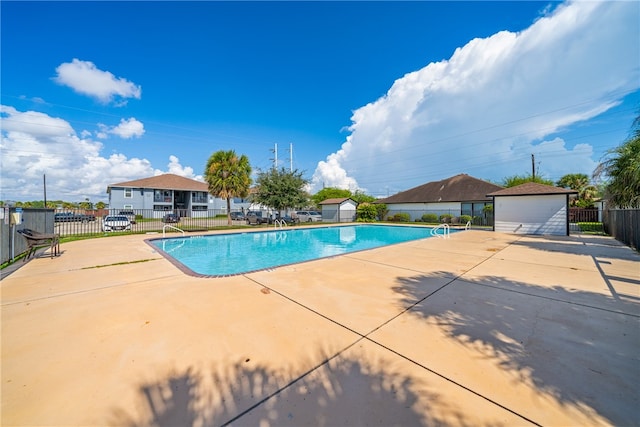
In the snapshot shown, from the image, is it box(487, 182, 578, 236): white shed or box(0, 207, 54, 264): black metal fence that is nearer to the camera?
box(0, 207, 54, 264): black metal fence

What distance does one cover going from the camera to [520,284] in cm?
480

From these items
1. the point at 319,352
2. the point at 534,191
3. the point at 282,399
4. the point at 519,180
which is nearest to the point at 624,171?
the point at 534,191

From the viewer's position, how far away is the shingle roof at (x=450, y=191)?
939 inches

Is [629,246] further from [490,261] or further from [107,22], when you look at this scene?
[107,22]

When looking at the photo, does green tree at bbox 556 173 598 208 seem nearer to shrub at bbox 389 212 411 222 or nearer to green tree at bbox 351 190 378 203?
shrub at bbox 389 212 411 222

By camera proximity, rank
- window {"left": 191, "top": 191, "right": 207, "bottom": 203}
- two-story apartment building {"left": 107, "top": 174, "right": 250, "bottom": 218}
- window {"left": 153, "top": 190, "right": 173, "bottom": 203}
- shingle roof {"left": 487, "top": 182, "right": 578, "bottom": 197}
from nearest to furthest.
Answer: shingle roof {"left": 487, "top": 182, "right": 578, "bottom": 197} → two-story apartment building {"left": 107, "top": 174, "right": 250, "bottom": 218} → window {"left": 153, "top": 190, "right": 173, "bottom": 203} → window {"left": 191, "top": 191, "right": 207, "bottom": 203}

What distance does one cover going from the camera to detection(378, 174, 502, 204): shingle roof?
2384cm

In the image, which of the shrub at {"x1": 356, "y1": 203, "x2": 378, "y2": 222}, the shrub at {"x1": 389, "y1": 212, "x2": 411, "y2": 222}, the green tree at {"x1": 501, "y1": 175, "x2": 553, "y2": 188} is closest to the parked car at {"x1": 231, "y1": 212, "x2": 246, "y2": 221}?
the shrub at {"x1": 356, "y1": 203, "x2": 378, "y2": 222}

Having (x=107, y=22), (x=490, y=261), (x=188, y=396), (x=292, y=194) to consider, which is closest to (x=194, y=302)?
(x=188, y=396)

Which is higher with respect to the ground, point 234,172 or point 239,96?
point 239,96

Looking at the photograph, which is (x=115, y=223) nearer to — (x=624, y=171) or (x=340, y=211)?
(x=340, y=211)

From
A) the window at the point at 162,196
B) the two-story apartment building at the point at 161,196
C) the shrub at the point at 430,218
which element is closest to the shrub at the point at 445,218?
the shrub at the point at 430,218

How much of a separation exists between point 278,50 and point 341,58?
5.35m

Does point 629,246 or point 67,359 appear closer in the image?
point 67,359
